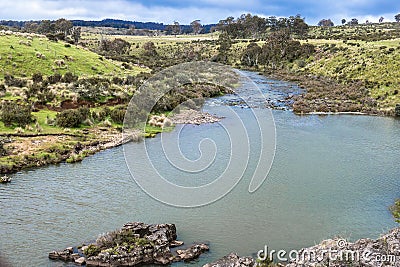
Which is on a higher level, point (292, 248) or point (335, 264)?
point (335, 264)

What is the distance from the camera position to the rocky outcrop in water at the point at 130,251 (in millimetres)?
14961

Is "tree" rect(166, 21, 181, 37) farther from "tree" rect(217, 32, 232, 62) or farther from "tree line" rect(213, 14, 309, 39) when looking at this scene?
"tree" rect(217, 32, 232, 62)

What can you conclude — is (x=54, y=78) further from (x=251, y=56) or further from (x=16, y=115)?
(x=251, y=56)

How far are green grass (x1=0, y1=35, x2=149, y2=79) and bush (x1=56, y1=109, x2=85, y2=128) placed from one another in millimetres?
17369

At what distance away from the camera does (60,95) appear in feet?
128

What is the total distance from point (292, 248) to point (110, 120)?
22.6 metres

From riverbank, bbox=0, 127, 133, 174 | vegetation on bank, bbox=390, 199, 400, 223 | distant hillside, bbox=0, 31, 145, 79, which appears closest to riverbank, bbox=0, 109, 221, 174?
riverbank, bbox=0, 127, 133, 174

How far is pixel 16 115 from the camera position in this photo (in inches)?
1173

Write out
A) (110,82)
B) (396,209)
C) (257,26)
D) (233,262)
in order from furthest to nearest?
(257,26), (110,82), (396,209), (233,262)

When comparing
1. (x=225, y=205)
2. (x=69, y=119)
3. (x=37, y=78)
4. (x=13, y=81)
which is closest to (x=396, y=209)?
(x=225, y=205)

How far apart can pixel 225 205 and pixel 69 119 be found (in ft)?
55.0

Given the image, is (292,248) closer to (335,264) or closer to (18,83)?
(335,264)

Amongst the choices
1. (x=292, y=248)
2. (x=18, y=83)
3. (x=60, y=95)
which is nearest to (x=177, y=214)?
(x=292, y=248)

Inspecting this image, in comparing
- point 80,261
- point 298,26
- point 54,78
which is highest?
point 298,26
